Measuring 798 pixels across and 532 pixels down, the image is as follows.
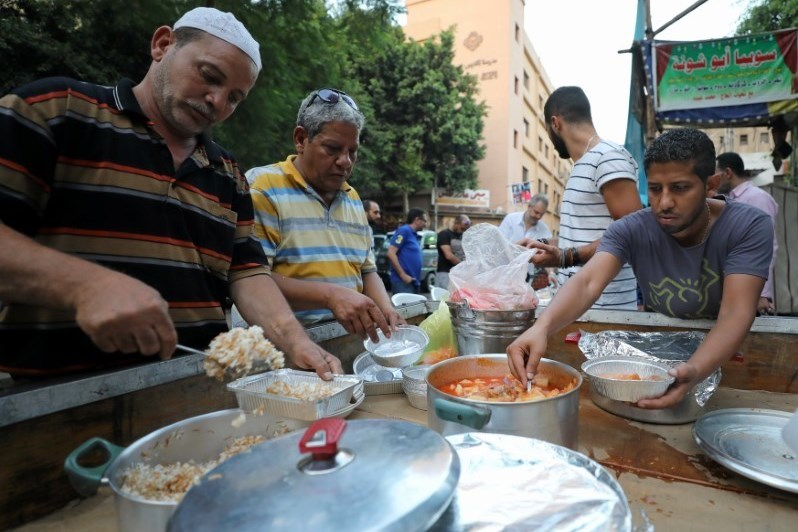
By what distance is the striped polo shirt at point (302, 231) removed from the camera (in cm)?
199

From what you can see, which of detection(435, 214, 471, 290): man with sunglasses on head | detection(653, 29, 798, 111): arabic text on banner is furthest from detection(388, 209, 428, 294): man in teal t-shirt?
detection(653, 29, 798, 111): arabic text on banner

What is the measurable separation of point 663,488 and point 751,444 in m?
0.39

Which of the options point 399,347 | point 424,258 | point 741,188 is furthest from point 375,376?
point 424,258

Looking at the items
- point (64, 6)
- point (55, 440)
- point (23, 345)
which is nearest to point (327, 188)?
point (23, 345)

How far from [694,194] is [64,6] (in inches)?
281

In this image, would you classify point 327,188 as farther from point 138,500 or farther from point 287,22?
point 287,22

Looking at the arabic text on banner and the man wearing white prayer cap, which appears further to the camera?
the arabic text on banner

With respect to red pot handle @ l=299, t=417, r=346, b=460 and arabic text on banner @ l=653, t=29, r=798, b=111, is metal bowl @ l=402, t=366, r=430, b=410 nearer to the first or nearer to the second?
red pot handle @ l=299, t=417, r=346, b=460

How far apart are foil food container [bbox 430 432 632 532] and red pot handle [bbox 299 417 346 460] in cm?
21

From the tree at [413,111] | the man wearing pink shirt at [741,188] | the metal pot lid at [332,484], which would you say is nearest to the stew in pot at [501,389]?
the metal pot lid at [332,484]

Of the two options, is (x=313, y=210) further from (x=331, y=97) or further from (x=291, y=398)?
(x=291, y=398)

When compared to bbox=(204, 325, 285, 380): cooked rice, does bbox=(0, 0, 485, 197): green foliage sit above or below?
above

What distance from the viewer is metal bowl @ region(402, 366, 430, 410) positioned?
151cm

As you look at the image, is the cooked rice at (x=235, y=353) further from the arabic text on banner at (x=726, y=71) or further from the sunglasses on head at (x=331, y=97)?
the arabic text on banner at (x=726, y=71)
